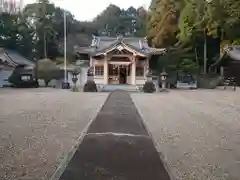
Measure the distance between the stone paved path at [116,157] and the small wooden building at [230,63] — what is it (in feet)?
101

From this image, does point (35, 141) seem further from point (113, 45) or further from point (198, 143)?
point (113, 45)

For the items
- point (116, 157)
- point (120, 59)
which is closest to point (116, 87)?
point (120, 59)

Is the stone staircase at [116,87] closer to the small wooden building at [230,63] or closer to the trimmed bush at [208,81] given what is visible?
the trimmed bush at [208,81]

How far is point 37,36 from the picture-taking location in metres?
50.3

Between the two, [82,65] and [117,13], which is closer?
[82,65]

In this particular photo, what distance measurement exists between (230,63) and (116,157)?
36.0m

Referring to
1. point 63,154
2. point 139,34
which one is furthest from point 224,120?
point 139,34

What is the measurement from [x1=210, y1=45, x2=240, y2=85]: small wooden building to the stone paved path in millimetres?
30695

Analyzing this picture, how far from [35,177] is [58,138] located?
125 inches

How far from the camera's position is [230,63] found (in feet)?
132

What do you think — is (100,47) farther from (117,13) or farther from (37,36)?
(117,13)

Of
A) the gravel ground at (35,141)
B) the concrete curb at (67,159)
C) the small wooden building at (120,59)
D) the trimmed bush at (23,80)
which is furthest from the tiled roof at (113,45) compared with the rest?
the concrete curb at (67,159)

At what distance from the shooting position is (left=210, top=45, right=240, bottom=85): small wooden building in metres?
38.5

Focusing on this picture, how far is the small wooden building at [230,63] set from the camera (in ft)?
126
